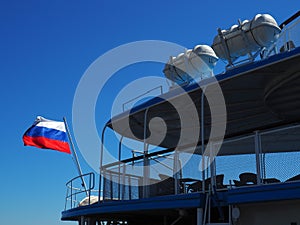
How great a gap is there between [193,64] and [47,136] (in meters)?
9.74

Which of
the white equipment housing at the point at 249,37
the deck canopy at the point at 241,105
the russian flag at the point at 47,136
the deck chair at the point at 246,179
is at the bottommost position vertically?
the deck chair at the point at 246,179

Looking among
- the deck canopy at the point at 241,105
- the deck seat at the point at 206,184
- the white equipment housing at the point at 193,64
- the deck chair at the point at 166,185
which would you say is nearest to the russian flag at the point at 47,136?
the deck canopy at the point at 241,105

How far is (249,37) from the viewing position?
460 inches

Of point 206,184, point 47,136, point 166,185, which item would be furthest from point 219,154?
point 47,136

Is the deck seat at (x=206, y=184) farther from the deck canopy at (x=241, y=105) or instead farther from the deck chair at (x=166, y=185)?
the deck canopy at (x=241, y=105)

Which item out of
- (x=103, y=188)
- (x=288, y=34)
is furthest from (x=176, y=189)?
(x=288, y=34)

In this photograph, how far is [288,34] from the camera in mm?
9594

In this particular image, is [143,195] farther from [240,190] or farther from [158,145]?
[158,145]

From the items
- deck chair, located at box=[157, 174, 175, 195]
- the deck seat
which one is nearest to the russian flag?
deck chair, located at box=[157, 174, 175, 195]

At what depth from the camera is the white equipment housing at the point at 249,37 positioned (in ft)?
37.9

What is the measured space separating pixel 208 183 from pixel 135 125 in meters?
5.25

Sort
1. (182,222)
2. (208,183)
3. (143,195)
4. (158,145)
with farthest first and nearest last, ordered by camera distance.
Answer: (158,145) < (182,222) < (143,195) < (208,183)

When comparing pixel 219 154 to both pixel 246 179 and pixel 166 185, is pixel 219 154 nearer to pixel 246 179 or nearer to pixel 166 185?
pixel 246 179

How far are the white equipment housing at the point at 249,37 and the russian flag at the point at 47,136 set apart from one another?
10.6 m
